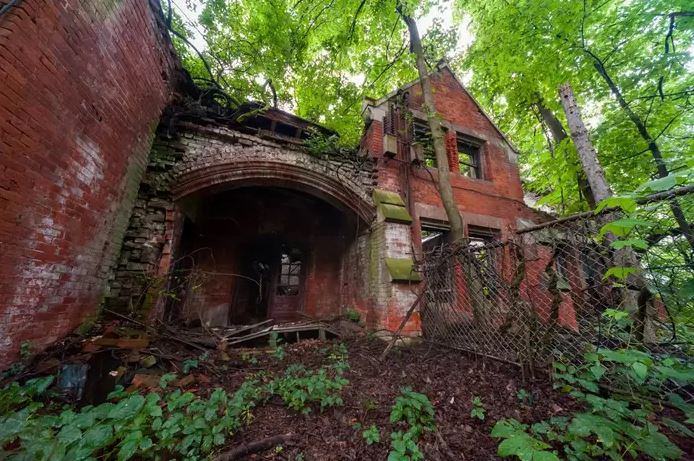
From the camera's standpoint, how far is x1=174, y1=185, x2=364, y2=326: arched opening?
6641 mm

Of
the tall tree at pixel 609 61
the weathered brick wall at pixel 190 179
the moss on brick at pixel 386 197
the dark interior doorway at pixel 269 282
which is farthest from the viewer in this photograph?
the dark interior doorway at pixel 269 282

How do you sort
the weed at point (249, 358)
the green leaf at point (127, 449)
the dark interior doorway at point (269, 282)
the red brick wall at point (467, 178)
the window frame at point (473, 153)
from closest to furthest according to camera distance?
the green leaf at point (127, 449)
the weed at point (249, 358)
the red brick wall at point (467, 178)
the dark interior doorway at point (269, 282)
the window frame at point (473, 153)

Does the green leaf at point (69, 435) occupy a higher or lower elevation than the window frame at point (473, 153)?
lower

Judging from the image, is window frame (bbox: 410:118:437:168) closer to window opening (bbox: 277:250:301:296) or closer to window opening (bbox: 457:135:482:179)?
window opening (bbox: 457:135:482:179)

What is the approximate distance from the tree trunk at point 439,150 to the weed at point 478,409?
2.78m

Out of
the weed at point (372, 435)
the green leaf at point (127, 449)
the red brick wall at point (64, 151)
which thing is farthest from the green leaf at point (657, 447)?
the red brick wall at point (64, 151)

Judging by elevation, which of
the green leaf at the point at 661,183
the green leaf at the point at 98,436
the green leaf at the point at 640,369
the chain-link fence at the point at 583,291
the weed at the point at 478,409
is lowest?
the weed at the point at 478,409

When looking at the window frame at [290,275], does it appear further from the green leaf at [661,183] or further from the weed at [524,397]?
the green leaf at [661,183]

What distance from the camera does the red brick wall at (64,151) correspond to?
7.50 feet

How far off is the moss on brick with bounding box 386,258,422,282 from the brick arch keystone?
1.18 m

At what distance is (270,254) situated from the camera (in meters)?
7.72

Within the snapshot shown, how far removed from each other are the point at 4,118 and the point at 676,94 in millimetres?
10808

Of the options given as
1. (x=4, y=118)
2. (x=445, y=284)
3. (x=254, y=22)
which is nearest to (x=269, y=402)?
(x=445, y=284)

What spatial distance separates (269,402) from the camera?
262 cm
